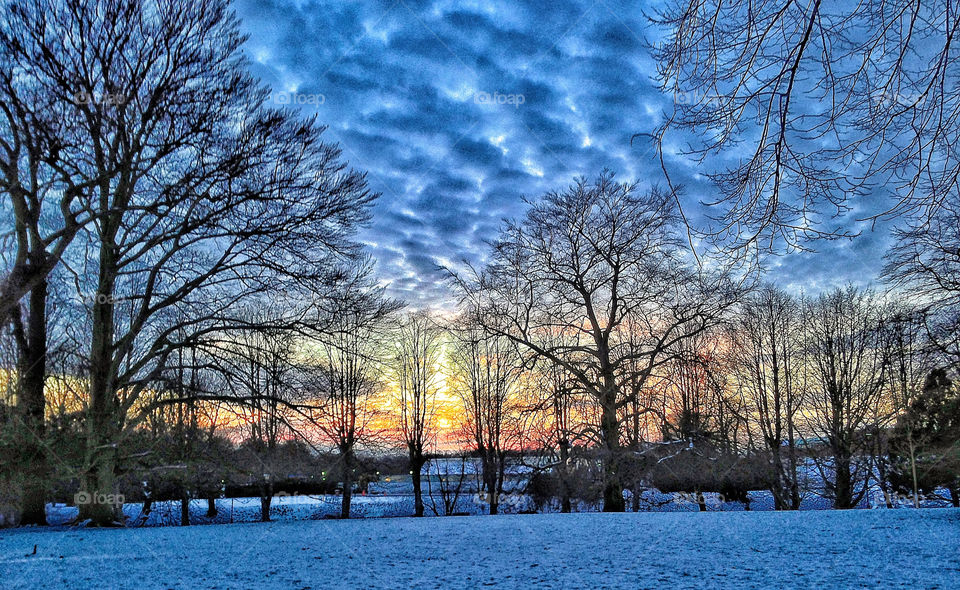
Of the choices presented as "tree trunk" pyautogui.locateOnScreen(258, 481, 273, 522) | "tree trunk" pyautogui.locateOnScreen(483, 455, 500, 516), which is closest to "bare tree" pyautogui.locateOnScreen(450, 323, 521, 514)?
"tree trunk" pyautogui.locateOnScreen(483, 455, 500, 516)

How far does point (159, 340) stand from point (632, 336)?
11.4 meters

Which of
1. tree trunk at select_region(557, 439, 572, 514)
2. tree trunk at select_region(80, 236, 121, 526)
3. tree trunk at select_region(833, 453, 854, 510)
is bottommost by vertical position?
tree trunk at select_region(833, 453, 854, 510)

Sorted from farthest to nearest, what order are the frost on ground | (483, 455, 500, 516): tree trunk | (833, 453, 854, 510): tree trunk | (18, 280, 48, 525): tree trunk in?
(483, 455, 500, 516): tree trunk → (833, 453, 854, 510): tree trunk → (18, 280, 48, 525): tree trunk → the frost on ground

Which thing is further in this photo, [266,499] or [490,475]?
[490,475]

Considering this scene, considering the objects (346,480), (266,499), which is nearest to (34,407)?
(266,499)

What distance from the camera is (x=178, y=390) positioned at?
11.0 meters

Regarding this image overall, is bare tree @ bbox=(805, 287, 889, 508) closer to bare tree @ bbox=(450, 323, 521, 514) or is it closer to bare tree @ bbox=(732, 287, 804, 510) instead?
bare tree @ bbox=(732, 287, 804, 510)

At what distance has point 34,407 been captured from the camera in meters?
9.49

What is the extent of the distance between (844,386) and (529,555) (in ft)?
60.4

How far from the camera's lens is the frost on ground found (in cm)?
400

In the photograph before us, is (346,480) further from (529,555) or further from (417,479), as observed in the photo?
(529,555)

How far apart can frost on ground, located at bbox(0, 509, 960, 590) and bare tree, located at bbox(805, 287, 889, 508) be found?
34.9 ft

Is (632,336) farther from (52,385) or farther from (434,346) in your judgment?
(52,385)

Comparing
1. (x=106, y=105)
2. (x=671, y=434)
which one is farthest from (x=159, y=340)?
(x=671, y=434)
